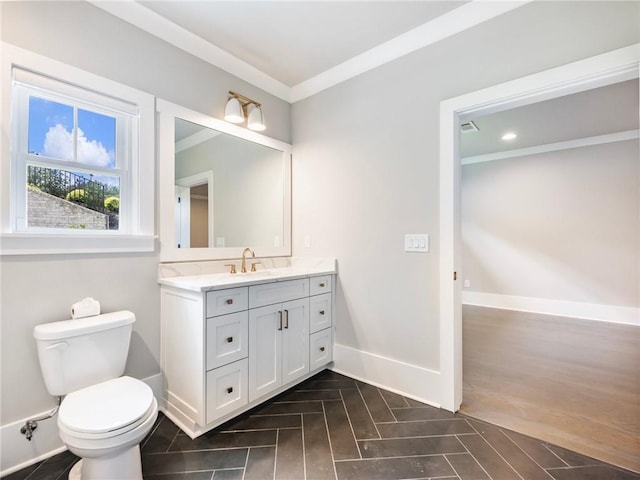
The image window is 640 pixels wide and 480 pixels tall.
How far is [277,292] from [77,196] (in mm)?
1358

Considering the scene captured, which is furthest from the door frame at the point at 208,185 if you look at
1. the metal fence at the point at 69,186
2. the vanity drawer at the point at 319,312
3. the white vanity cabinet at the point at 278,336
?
the vanity drawer at the point at 319,312

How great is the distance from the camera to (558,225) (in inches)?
174

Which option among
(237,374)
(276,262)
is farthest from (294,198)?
(237,374)

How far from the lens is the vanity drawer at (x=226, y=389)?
1701 millimetres

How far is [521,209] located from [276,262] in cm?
424

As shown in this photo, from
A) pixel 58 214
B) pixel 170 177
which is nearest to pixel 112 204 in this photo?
pixel 58 214

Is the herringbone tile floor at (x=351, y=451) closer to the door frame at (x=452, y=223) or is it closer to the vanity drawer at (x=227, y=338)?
the door frame at (x=452, y=223)

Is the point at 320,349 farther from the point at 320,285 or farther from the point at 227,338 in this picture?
the point at 227,338

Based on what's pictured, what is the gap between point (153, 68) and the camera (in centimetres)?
198

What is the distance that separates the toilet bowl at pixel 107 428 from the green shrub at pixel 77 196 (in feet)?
3.49

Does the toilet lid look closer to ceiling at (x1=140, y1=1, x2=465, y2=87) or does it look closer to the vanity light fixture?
the vanity light fixture

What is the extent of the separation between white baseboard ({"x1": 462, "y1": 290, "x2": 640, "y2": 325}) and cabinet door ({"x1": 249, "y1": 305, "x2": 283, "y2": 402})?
4378 mm

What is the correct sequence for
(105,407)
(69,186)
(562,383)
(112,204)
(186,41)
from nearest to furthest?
(105,407) < (69,186) < (112,204) < (186,41) < (562,383)

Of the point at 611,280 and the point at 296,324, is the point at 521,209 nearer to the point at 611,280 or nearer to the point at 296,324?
the point at 611,280
